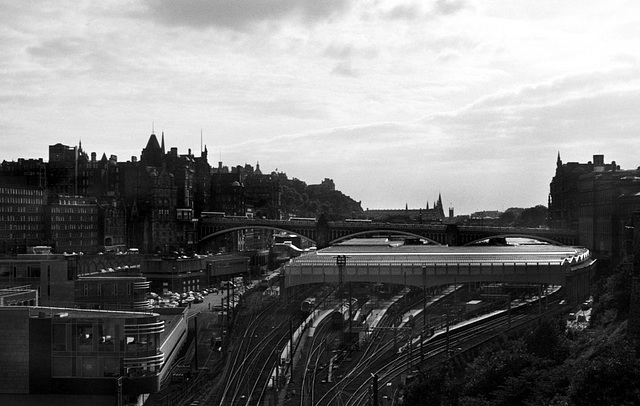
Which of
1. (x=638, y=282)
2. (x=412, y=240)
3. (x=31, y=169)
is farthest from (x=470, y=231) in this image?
(x=638, y=282)

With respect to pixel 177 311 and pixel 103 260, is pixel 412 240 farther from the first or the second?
pixel 177 311

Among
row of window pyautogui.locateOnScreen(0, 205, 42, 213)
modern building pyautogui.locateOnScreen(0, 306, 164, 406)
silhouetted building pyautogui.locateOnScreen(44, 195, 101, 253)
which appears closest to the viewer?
modern building pyautogui.locateOnScreen(0, 306, 164, 406)

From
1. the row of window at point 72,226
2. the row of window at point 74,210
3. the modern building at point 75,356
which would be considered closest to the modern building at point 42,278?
the modern building at point 75,356

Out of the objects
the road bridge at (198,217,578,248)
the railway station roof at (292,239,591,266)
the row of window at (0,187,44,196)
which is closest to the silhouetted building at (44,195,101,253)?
the row of window at (0,187,44,196)

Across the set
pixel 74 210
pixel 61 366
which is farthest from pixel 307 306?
pixel 74 210

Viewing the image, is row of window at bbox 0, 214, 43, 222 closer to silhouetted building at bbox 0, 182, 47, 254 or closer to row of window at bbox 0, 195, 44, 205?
silhouetted building at bbox 0, 182, 47, 254

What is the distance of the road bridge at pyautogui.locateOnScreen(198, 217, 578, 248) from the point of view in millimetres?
102500

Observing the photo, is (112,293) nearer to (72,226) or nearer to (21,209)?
(21,209)

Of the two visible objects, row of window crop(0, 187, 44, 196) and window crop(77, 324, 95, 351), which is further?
row of window crop(0, 187, 44, 196)

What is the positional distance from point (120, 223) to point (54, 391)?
82809 mm

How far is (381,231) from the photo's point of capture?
10900cm

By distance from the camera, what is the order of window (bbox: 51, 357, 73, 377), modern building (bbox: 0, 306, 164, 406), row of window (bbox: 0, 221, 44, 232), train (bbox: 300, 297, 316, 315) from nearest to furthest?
modern building (bbox: 0, 306, 164, 406), window (bbox: 51, 357, 73, 377), train (bbox: 300, 297, 316, 315), row of window (bbox: 0, 221, 44, 232)

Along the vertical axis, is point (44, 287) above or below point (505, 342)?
above

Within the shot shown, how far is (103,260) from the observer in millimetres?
82938
